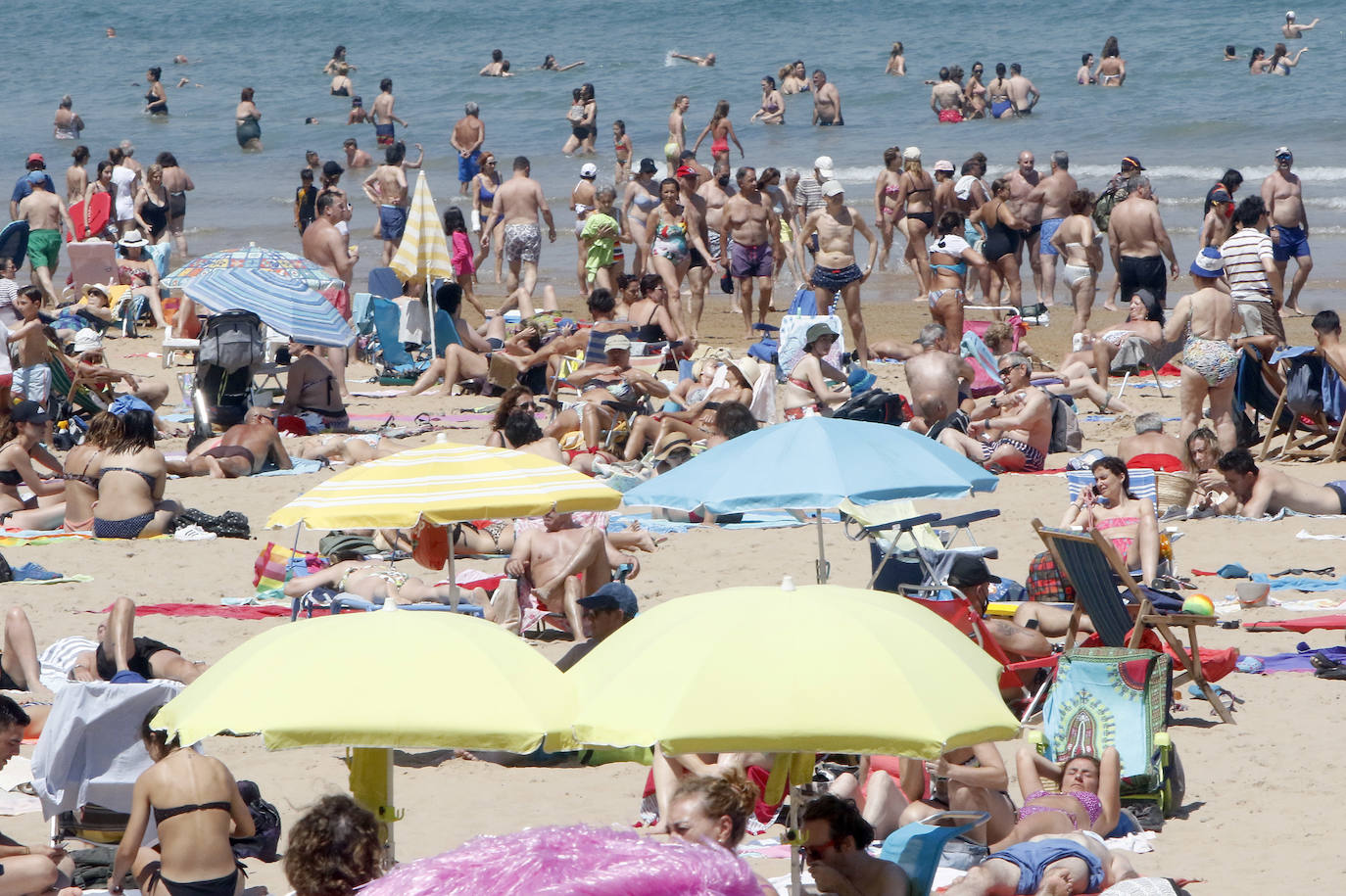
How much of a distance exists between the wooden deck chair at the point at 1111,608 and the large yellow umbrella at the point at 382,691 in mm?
2598

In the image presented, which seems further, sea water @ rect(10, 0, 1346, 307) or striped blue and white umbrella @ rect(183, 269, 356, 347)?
sea water @ rect(10, 0, 1346, 307)

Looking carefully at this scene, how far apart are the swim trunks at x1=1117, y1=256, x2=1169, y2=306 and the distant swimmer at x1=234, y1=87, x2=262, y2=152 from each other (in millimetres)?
21709

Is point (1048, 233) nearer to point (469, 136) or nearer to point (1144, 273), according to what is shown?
point (1144, 273)

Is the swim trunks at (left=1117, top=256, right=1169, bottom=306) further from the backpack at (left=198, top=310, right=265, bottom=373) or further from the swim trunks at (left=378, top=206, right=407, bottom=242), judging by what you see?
the swim trunks at (left=378, top=206, right=407, bottom=242)

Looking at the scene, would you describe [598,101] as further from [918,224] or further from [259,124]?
[918,224]

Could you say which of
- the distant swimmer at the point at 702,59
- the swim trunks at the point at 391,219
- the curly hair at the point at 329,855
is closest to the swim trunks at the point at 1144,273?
the swim trunks at the point at 391,219

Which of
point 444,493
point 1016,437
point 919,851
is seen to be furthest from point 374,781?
point 1016,437

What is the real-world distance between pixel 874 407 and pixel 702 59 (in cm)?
3023

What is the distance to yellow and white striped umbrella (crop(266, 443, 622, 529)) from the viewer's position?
5488 millimetres

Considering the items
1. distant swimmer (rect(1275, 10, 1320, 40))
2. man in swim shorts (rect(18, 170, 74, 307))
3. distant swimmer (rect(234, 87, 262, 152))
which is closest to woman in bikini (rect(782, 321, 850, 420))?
man in swim shorts (rect(18, 170, 74, 307))

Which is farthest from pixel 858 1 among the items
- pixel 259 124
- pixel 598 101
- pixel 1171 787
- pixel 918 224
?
pixel 1171 787

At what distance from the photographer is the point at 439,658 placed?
12.4 ft

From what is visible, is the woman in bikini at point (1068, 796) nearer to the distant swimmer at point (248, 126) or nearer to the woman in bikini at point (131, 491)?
the woman in bikini at point (131, 491)

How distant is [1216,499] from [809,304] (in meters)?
4.58
